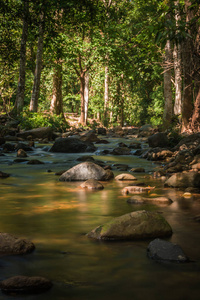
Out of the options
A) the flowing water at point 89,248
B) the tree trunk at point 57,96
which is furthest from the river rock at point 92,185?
the tree trunk at point 57,96

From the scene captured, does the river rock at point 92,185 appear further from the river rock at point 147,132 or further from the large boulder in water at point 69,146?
the river rock at point 147,132

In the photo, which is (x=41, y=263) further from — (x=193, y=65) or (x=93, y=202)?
(x=193, y=65)

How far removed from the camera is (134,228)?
3.58 metres

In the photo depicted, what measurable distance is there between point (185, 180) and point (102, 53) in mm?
20432

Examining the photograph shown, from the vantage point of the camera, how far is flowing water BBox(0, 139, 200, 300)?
2482 mm

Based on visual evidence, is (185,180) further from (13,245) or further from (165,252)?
(13,245)

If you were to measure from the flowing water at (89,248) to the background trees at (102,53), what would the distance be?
2680 mm

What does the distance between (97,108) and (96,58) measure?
25.4 feet

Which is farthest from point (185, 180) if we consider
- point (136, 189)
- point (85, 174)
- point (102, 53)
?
point (102, 53)

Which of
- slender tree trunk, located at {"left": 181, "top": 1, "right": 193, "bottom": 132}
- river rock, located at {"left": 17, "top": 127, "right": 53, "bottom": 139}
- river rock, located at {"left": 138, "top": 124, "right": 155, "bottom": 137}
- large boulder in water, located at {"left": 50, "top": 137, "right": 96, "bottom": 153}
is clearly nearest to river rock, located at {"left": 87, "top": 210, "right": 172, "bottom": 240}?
large boulder in water, located at {"left": 50, "top": 137, "right": 96, "bottom": 153}

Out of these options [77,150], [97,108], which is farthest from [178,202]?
[97,108]

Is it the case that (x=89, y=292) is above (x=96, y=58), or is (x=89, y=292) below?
below

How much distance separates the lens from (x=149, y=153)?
11656 mm

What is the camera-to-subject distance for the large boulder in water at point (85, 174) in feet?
24.2
